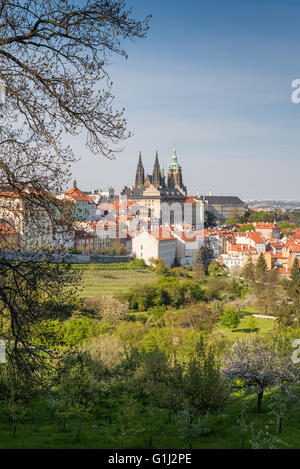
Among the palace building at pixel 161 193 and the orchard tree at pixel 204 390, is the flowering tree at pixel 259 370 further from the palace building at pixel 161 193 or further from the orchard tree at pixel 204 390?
the palace building at pixel 161 193

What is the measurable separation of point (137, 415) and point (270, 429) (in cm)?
345

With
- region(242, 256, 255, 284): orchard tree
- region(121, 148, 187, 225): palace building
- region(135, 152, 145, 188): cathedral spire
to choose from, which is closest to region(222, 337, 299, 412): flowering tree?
region(242, 256, 255, 284): orchard tree

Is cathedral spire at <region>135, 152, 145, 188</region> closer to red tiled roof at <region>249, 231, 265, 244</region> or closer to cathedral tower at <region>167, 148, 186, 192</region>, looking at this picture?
cathedral tower at <region>167, 148, 186, 192</region>

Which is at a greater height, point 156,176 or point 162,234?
point 156,176

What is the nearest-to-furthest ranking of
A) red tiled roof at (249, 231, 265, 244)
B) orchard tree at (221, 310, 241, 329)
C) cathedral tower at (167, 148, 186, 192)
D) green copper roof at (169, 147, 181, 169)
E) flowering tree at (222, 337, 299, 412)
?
flowering tree at (222, 337, 299, 412)
orchard tree at (221, 310, 241, 329)
red tiled roof at (249, 231, 265, 244)
cathedral tower at (167, 148, 186, 192)
green copper roof at (169, 147, 181, 169)

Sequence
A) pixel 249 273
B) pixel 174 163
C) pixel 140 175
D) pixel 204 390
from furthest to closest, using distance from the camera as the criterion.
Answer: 1. pixel 174 163
2. pixel 140 175
3. pixel 249 273
4. pixel 204 390

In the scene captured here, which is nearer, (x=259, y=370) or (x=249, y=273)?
(x=259, y=370)

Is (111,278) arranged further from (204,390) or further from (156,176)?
(156,176)

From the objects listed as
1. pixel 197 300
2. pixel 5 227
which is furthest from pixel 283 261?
pixel 5 227

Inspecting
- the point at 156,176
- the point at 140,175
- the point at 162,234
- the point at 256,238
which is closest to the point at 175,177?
the point at 156,176

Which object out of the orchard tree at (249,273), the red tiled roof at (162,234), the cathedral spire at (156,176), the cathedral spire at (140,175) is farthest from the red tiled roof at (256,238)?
the cathedral spire at (140,175)

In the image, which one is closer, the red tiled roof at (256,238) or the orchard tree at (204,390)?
the orchard tree at (204,390)

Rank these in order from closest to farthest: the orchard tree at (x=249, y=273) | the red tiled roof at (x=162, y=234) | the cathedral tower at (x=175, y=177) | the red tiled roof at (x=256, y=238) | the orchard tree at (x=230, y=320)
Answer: the orchard tree at (x=230, y=320)
the orchard tree at (x=249, y=273)
the red tiled roof at (x=162, y=234)
the red tiled roof at (x=256, y=238)
the cathedral tower at (x=175, y=177)

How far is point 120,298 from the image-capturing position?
112 ft
